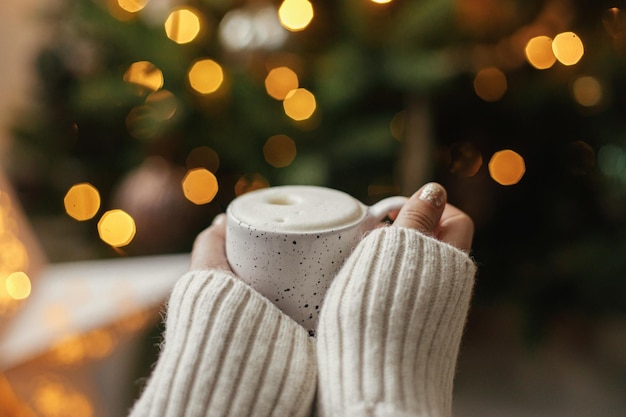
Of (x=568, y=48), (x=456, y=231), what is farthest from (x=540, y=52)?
(x=456, y=231)

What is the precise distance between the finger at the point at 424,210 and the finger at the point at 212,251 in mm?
132

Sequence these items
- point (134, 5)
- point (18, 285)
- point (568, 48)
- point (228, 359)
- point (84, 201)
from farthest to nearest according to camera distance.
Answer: point (84, 201) → point (134, 5) → point (568, 48) → point (18, 285) → point (228, 359)

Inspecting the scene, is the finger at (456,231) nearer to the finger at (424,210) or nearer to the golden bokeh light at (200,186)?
the finger at (424,210)

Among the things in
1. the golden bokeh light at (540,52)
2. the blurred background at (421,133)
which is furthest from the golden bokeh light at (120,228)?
the golden bokeh light at (540,52)

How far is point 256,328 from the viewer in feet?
1.32

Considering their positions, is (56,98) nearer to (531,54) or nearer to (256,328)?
(531,54)

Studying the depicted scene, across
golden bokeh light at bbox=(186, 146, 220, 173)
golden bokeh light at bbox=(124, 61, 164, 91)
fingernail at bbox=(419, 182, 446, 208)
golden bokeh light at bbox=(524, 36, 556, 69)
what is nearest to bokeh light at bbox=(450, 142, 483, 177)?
golden bokeh light at bbox=(524, 36, 556, 69)

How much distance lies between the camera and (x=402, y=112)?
3.36ft

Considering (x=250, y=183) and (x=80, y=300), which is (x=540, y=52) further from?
(x=80, y=300)

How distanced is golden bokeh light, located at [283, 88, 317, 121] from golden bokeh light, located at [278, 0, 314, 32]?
0.11m

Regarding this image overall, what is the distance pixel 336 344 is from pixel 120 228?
33.7 inches

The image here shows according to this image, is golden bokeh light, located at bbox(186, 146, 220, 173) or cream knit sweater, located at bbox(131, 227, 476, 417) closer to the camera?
cream knit sweater, located at bbox(131, 227, 476, 417)

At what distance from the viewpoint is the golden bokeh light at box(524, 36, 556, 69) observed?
981mm

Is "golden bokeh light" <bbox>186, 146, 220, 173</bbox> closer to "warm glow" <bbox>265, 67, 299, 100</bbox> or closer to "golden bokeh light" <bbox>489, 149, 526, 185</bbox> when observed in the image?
"warm glow" <bbox>265, 67, 299, 100</bbox>
